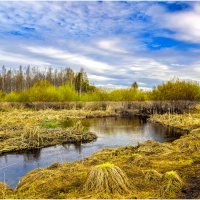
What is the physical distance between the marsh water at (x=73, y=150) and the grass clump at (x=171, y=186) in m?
5.21

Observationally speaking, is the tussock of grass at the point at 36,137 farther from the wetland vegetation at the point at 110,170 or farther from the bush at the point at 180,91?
the bush at the point at 180,91

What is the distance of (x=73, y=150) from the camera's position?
17359mm

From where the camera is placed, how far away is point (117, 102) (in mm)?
42500

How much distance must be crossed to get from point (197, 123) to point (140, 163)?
50.5 feet

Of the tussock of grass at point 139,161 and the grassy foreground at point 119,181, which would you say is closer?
the grassy foreground at point 119,181

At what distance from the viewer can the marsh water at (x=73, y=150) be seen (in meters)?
13.4

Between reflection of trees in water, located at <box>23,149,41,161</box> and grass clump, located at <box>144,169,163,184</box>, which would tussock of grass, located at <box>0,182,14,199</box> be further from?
reflection of trees in water, located at <box>23,149,41,161</box>

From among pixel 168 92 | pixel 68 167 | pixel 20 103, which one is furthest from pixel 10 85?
pixel 68 167

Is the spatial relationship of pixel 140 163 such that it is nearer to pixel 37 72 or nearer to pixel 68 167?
pixel 68 167

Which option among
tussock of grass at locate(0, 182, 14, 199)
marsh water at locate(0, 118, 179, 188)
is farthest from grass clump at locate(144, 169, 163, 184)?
marsh water at locate(0, 118, 179, 188)

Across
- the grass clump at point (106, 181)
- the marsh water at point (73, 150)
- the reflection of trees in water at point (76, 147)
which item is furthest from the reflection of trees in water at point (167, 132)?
the grass clump at point (106, 181)

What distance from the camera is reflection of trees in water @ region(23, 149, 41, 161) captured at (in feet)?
51.0

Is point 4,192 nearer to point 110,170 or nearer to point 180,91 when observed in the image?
point 110,170

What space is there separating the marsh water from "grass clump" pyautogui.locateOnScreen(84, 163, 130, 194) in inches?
152
